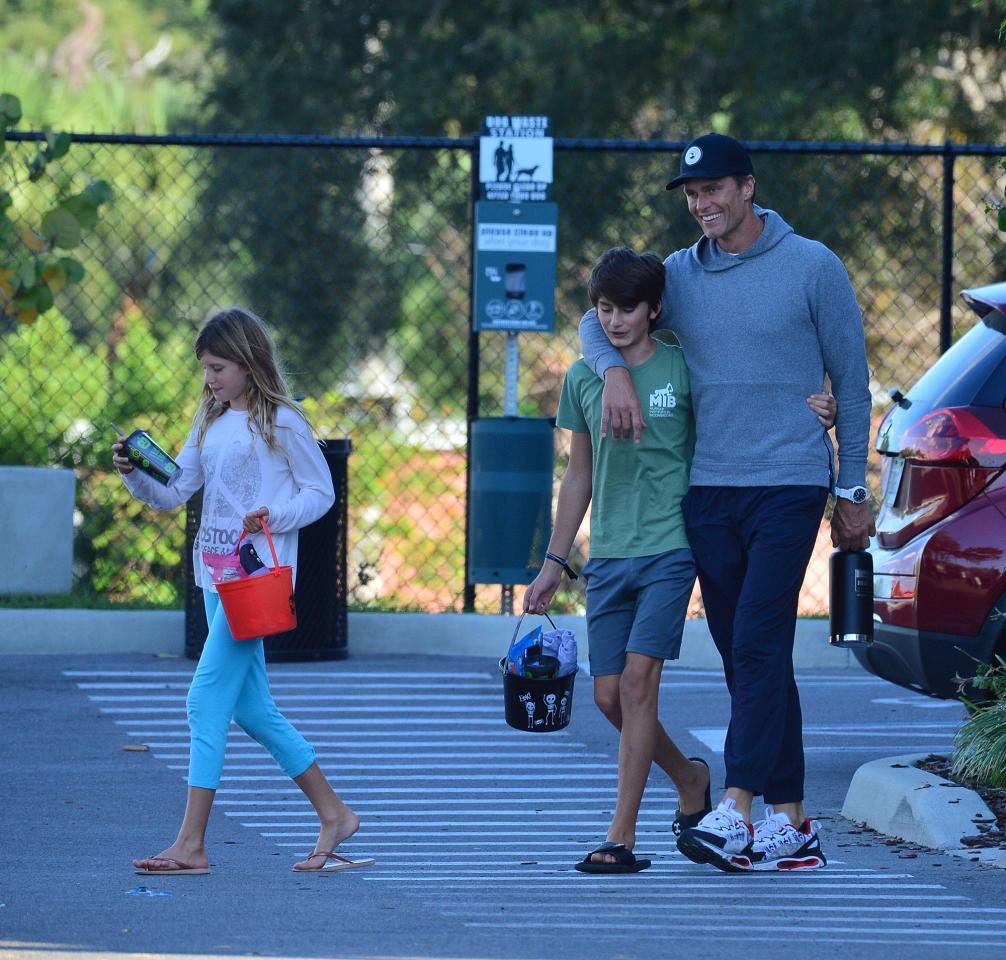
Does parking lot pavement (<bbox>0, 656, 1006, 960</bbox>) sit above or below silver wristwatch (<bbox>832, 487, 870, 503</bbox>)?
below

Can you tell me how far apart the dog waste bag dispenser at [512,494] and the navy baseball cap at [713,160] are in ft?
15.9

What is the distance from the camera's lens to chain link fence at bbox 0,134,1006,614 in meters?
12.1

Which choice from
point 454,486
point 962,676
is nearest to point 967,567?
point 962,676

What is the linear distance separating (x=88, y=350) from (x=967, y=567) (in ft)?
30.5

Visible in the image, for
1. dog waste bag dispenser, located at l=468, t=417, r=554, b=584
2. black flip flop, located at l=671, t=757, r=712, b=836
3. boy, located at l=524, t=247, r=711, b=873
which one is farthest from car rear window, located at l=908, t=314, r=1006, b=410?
dog waste bag dispenser, located at l=468, t=417, r=554, b=584

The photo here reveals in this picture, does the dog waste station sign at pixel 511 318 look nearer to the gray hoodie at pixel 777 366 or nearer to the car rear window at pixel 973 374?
the car rear window at pixel 973 374

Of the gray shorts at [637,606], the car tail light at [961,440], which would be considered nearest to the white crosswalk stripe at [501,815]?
the gray shorts at [637,606]

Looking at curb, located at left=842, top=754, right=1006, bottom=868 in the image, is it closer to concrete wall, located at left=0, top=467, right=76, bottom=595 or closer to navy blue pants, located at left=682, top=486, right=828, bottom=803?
navy blue pants, located at left=682, top=486, right=828, bottom=803

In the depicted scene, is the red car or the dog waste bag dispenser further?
the dog waste bag dispenser

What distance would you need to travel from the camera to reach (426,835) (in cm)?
627

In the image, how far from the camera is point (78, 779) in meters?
7.19

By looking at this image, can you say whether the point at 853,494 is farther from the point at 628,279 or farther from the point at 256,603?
the point at 256,603

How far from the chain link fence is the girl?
268 cm

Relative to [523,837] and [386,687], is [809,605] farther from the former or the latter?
[523,837]
